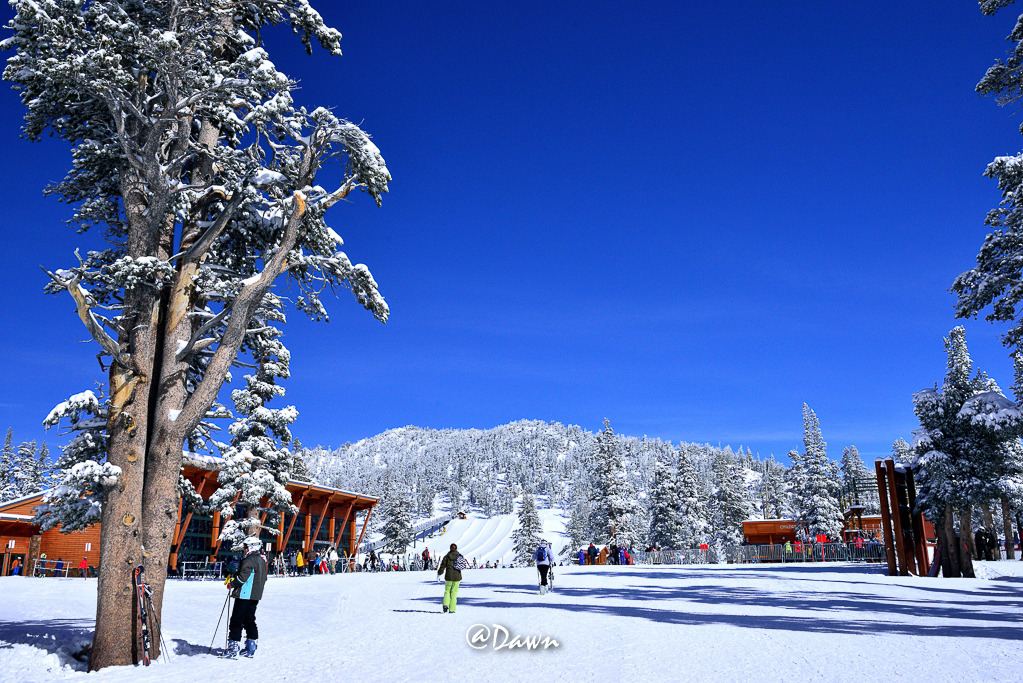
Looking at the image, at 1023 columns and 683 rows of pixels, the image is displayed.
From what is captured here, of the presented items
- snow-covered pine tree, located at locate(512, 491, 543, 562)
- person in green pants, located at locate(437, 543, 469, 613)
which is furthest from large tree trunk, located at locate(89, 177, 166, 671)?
snow-covered pine tree, located at locate(512, 491, 543, 562)

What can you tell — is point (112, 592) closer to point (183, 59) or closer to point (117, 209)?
point (117, 209)

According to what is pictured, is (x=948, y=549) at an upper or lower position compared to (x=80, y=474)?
lower

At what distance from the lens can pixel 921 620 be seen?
1073cm

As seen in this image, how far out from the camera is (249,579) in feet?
29.6

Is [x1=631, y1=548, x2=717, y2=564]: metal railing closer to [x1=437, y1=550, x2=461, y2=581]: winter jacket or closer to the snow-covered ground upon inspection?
the snow-covered ground

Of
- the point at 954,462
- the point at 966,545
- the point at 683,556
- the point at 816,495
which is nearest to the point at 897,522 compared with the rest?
the point at 966,545

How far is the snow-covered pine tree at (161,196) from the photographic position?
8.72m

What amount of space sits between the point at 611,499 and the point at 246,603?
1968 inches

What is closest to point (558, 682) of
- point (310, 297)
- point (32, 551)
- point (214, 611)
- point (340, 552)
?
point (310, 297)

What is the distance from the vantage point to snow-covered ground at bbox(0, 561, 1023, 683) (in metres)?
7.20

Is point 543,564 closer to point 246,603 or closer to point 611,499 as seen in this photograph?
point 246,603

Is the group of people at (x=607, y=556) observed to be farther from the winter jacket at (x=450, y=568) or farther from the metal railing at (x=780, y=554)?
the winter jacket at (x=450, y=568)

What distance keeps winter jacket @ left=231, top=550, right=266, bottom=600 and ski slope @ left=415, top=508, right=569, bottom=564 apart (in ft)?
332

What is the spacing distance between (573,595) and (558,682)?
1144 centimetres
